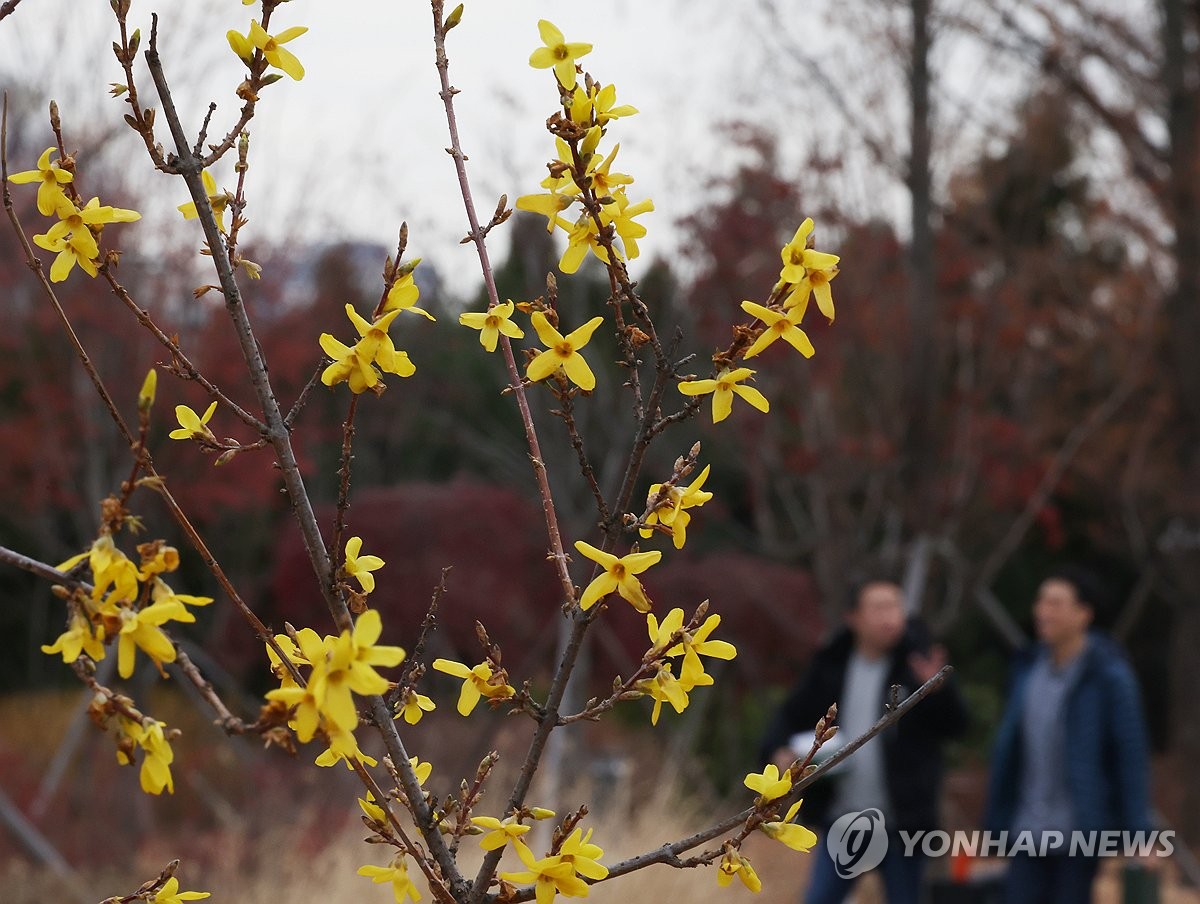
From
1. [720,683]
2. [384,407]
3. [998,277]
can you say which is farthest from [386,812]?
[384,407]

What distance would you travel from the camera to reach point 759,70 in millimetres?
6812

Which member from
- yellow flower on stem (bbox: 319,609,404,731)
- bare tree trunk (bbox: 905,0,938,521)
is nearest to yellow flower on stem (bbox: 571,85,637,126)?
yellow flower on stem (bbox: 319,609,404,731)

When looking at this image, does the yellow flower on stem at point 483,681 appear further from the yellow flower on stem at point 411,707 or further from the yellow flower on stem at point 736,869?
the yellow flower on stem at point 736,869

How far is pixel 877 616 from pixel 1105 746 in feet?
2.79

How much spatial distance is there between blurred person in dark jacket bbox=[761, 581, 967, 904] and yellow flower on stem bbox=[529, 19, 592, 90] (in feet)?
11.5

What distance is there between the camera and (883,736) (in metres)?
4.44

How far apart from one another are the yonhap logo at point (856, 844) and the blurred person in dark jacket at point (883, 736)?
0.82 metres

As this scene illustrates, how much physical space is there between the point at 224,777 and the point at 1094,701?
513 centimetres

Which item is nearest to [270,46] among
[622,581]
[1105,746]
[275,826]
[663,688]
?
[622,581]

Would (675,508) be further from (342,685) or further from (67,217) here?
(67,217)

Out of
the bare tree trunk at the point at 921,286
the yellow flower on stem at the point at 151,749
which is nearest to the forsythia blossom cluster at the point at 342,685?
the yellow flower on stem at the point at 151,749

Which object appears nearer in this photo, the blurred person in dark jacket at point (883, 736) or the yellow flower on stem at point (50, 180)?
the yellow flower on stem at point (50, 180)

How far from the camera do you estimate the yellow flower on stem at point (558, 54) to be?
118 cm

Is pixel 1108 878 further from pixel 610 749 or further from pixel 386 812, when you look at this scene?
pixel 386 812
